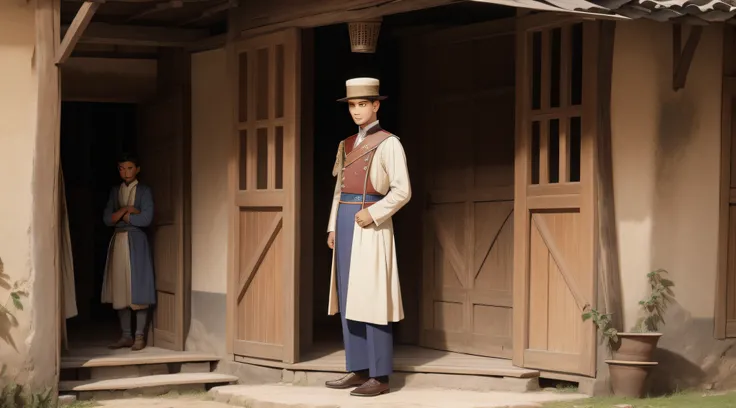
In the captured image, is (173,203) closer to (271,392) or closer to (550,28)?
(271,392)

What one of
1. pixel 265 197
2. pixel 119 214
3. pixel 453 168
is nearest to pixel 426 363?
pixel 265 197

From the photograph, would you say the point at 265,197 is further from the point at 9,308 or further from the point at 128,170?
the point at 9,308

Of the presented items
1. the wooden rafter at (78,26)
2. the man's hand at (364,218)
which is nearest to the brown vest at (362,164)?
the man's hand at (364,218)

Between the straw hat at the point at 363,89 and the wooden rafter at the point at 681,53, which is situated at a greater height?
the wooden rafter at the point at 681,53

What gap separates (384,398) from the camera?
26.1ft

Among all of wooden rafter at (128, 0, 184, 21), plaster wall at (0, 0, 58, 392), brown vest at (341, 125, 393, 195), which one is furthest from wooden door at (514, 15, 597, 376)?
plaster wall at (0, 0, 58, 392)

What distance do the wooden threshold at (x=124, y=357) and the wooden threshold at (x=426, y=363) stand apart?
39 centimetres

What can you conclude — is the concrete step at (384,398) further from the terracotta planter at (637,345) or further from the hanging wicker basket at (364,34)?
the hanging wicker basket at (364,34)

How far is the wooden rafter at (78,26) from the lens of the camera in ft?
25.8

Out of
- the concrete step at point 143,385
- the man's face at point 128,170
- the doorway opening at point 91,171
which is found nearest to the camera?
the concrete step at point 143,385

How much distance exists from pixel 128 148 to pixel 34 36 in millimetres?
5415

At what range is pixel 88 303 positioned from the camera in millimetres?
13000

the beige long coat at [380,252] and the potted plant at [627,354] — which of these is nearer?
the potted plant at [627,354]

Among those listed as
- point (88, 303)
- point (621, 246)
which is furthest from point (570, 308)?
point (88, 303)
